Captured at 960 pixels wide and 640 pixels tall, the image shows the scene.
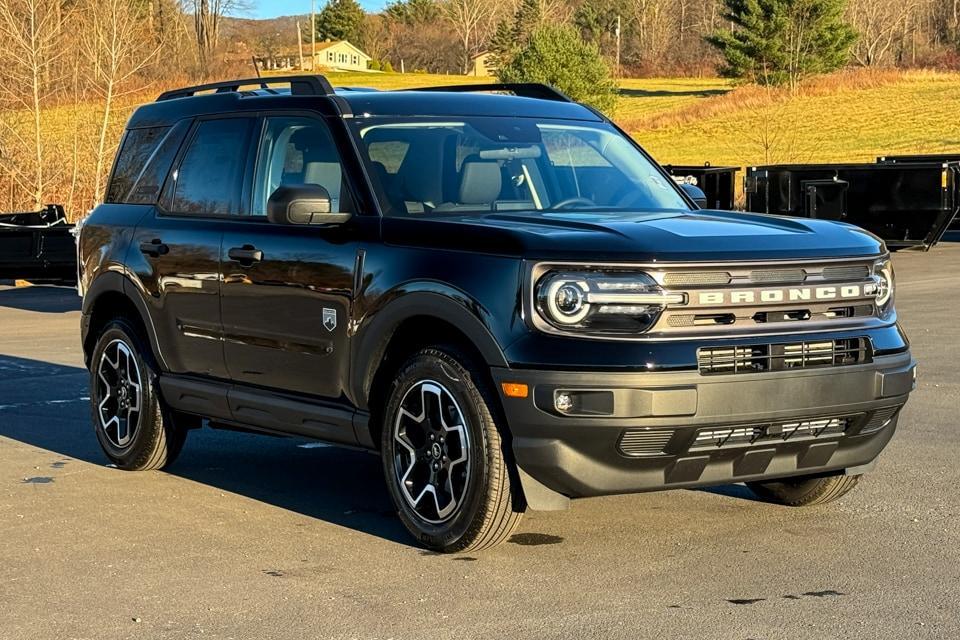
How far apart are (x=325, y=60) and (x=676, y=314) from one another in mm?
151433

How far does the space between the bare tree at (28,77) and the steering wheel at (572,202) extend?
23.5 metres

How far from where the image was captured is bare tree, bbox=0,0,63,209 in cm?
2925

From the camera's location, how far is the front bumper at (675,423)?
18.6ft

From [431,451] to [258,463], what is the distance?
2588 millimetres

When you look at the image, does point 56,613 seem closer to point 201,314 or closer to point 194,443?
point 201,314

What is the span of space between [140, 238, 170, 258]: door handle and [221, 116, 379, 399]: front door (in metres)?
0.59

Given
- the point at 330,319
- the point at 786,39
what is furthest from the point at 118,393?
the point at 786,39

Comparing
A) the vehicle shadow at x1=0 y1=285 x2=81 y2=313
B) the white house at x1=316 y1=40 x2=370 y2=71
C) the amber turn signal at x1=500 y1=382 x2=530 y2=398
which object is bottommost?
the vehicle shadow at x1=0 y1=285 x2=81 y2=313

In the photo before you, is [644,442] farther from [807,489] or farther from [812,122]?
[812,122]

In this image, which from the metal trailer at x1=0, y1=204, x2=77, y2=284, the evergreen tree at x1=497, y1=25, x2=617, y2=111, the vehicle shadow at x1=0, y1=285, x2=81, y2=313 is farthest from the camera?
the evergreen tree at x1=497, y1=25, x2=617, y2=111

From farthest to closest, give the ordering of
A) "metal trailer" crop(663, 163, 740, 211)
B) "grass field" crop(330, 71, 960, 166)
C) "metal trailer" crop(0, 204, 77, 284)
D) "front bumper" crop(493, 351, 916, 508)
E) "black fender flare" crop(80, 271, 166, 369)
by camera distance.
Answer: "grass field" crop(330, 71, 960, 166)
"metal trailer" crop(663, 163, 740, 211)
"metal trailer" crop(0, 204, 77, 284)
"black fender flare" crop(80, 271, 166, 369)
"front bumper" crop(493, 351, 916, 508)

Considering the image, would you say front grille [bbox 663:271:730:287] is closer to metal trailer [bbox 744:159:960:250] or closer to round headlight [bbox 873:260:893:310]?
round headlight [bbox 873:260:893:310]

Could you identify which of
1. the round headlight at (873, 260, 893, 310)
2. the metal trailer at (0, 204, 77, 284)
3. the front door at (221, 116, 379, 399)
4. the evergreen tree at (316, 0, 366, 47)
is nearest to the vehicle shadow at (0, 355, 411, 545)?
the front door at (221, 116, 379, 399)

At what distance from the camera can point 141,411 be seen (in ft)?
26.7
